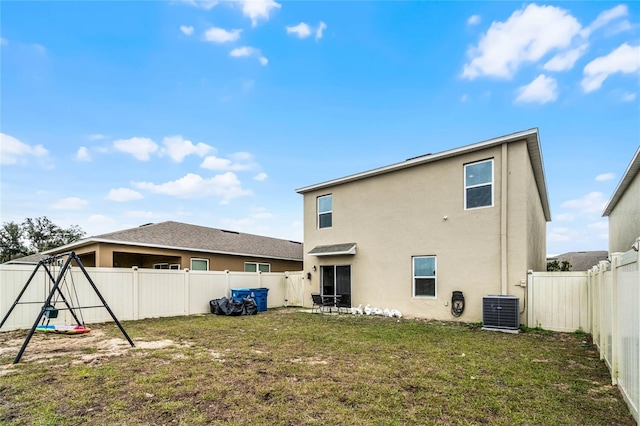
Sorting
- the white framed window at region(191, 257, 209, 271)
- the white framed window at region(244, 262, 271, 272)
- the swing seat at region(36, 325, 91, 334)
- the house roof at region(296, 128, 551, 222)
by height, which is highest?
the house roof at region(296, 128, 551, 222)

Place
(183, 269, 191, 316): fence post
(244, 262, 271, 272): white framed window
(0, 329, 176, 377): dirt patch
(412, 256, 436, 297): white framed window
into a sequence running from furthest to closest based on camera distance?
1. (244, 262, 271, 272): white framed window
2. (183, 269, 191, 316): fence post
3. (412, 256, 436, 297): white framed window
4. (0, 329, 176, 377): dirt patch

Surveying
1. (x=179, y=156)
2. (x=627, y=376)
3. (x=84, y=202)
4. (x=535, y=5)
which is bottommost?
(x=627, y=376)

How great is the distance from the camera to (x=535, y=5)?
28.9ft

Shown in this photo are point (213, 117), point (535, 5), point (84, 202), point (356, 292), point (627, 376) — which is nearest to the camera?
point (627, 376)

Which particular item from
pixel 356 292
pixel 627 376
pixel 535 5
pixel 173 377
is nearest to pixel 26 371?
pixel 173 377

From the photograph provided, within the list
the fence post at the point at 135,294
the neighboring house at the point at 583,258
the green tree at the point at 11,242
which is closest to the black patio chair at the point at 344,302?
the fence post at the point at 135,294

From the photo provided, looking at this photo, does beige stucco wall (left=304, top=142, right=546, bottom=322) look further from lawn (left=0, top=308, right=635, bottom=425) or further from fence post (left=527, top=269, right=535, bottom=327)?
lawn (left=0, top=308, right=635, bottom=425)

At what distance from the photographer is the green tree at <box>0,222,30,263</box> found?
112 feet

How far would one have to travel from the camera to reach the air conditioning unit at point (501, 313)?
28.4 feet

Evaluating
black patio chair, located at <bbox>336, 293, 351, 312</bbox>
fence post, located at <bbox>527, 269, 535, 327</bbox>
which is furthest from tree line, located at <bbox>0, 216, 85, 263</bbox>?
fence post, located at <bbox>527, 269, 535, 327</bbox>

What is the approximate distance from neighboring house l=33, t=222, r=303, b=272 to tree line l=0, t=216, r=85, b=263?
23231 mm

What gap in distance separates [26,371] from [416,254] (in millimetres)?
9935

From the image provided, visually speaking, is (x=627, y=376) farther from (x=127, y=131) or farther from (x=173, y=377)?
(x=127, y=131)

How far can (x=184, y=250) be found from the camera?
15.5 meters
